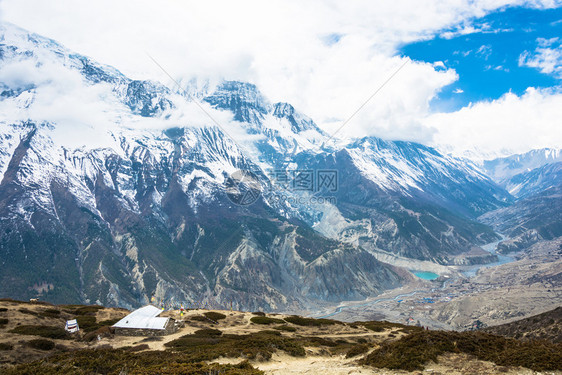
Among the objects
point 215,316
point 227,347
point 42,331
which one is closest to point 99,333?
point 42,331

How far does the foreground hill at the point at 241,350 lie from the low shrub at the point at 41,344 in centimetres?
12

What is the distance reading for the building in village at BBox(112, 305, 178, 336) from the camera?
59.0 m

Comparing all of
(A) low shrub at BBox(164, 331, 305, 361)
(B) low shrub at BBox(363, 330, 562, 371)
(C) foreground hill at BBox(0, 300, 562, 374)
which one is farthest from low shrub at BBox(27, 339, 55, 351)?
(B) low shrub at BBox(363, 330, 562, 371)

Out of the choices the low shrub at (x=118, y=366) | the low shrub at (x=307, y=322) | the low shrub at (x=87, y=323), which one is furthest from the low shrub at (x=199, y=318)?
the low shrub at (x=118, y=366)

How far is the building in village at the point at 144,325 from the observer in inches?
2324

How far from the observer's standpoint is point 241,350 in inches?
1697

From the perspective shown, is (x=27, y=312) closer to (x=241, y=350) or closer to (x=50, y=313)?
(x=50, y=313)

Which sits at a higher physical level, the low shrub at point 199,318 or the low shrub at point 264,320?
the low shrub at point 199,318

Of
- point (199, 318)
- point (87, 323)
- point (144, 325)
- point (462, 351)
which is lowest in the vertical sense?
point (199, 318)

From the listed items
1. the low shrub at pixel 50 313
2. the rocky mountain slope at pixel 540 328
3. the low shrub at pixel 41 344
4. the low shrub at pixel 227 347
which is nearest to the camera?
the low shrub at pixel 227 347

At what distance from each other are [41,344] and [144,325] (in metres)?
16.0

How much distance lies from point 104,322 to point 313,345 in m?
41.0

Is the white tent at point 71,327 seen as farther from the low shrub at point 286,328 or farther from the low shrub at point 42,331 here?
the low shrub at point 286,328

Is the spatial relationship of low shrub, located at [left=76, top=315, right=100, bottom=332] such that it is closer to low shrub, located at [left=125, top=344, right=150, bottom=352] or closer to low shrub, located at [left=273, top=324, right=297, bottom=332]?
low shrub, located at [left=125, top=344, right=150, bottom=352]
